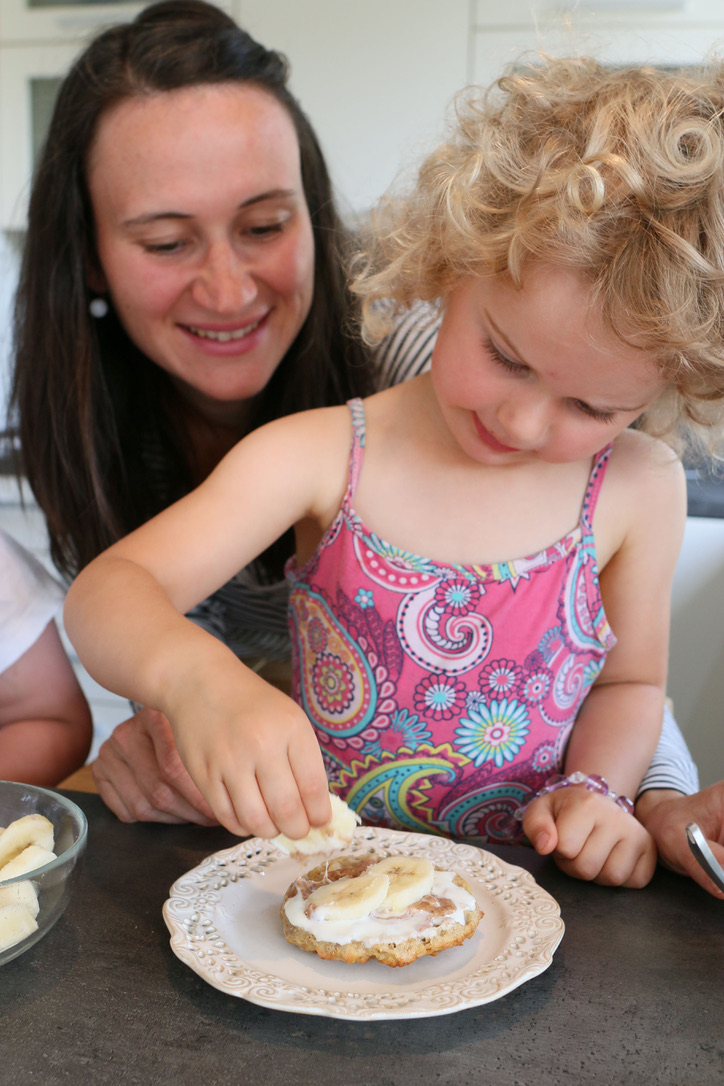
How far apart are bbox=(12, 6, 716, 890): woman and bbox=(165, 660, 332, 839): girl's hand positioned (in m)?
0.81

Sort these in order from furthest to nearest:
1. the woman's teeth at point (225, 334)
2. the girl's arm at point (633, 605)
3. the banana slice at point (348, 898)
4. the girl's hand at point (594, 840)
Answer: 1. the woman's teeth at point (225, 334)
2. the girl's arm at point (633, 605)
3. the girl's hand at point (594, 840)
4. the banana slice at point (348, 898)

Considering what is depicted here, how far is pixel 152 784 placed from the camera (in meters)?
0.84

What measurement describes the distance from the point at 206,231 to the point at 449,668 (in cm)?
67

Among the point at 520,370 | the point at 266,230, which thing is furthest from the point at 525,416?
the point at 266,230

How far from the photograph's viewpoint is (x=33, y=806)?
0.73 meters

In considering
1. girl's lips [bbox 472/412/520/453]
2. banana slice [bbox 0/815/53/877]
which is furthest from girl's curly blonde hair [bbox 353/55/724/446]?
banana slice [bbox 0/815/53/877]

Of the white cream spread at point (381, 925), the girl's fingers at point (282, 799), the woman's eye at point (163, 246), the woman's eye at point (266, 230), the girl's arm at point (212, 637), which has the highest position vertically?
the woman's eye at point (266, 230)

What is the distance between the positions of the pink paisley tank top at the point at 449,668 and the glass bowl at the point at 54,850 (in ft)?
1.46

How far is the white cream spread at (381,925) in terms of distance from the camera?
2.08 ft

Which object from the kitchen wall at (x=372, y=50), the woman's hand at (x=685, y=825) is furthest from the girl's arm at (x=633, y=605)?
the kitchen wall at (x=372, y=50)

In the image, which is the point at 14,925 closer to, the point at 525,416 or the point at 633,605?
the point at 525,416

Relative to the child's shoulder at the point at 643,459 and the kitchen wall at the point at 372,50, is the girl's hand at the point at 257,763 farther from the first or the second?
the kitchen wall at the point at 372,50

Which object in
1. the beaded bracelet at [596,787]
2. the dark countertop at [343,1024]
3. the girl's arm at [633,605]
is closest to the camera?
the dark countertop at [343,1024]

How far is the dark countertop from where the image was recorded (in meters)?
0.54
